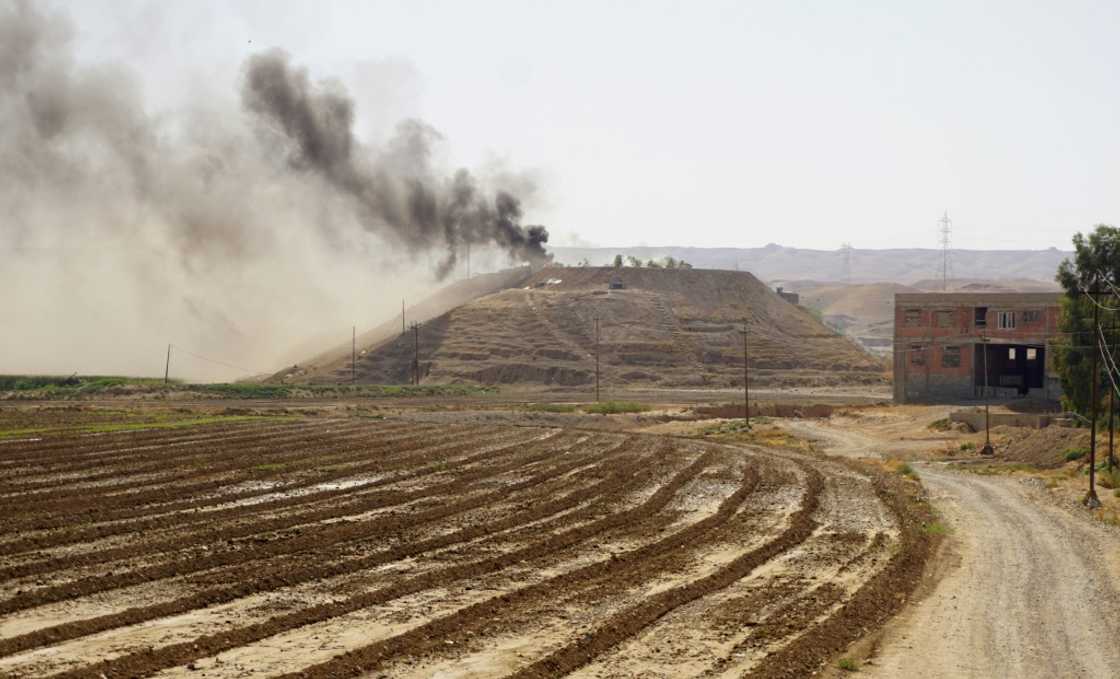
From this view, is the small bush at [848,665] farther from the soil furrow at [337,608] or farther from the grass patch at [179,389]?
the grass patch at [179,389]

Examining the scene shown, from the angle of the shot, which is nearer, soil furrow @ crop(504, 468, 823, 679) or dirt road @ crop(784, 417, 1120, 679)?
soil furrow @ crop(504, 468, 823, 679)

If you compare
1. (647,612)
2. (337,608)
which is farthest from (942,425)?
(337,608)

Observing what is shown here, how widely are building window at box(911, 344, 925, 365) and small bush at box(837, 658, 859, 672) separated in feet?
224

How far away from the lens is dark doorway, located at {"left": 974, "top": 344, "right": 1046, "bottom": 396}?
77.9 m

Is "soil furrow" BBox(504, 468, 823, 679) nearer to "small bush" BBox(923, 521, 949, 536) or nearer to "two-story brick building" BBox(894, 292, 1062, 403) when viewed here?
"small bush" BBox(923, 521, 949, 536)

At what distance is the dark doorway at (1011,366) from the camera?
77938mm

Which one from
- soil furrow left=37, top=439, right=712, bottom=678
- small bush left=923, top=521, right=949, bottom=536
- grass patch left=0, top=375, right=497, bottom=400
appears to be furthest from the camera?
grass patch left=0, top=375, right=497, bottom=400

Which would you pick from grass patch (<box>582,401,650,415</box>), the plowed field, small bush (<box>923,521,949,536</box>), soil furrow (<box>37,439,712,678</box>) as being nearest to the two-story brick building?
grass patch (<box>582,401,650,415</box>)

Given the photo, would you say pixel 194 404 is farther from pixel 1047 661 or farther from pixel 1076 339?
pixel 1047 661

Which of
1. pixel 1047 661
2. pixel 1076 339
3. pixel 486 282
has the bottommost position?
pixel 1047 661

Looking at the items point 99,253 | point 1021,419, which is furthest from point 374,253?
point 1021,419

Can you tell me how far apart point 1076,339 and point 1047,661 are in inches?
1703

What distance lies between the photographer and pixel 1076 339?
57.9 metres

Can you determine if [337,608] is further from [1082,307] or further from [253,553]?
[1082,307]
